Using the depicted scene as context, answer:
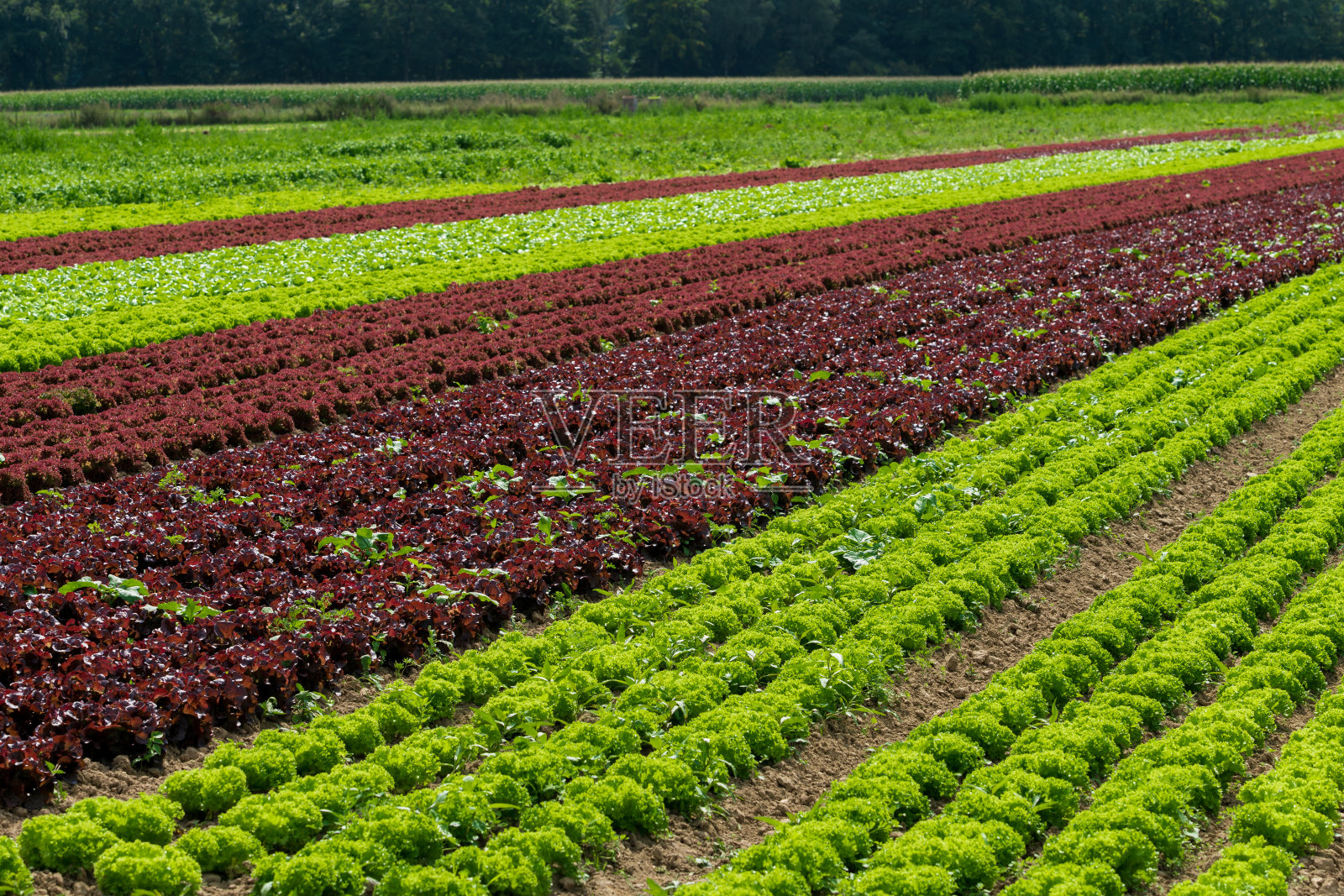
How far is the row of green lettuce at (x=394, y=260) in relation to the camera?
55.3 feet

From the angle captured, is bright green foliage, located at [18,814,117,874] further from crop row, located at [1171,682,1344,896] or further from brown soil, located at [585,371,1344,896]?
crop row, located at [1171,682,1344,896]

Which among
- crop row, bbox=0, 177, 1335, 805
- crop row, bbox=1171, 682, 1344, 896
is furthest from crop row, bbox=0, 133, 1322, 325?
crop row, bbox=1171, 682, 1344, 896

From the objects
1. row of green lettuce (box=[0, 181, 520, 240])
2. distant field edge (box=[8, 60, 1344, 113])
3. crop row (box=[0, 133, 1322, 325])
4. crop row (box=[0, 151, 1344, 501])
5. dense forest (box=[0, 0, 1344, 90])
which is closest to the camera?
crop row (box=[0, 151, 1344, 501])

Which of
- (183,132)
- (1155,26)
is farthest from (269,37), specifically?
(1155,26)

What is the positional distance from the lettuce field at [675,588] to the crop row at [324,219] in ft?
10.7

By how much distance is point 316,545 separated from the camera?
9406mm

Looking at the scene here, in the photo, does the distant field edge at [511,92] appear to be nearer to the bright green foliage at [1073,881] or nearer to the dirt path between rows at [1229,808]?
the dirt path between rows at [1229,808]

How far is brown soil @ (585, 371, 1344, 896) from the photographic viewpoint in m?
6.21

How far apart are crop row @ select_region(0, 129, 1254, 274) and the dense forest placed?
6023 cm

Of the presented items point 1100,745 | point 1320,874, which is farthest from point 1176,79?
point 1320,874

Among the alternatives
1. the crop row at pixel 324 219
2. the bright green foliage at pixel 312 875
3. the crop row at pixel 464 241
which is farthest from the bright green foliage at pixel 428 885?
the crop row at pixel 324 219

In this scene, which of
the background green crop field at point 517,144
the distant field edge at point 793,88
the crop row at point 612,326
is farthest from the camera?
the distant field edge at point 793,88

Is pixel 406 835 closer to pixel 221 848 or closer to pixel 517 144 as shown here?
pixel 221 848

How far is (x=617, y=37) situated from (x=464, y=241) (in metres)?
83.8
